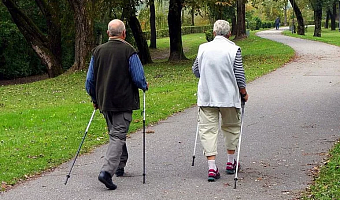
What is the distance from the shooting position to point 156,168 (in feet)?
25.5

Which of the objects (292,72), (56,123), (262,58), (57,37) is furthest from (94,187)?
(57,37)

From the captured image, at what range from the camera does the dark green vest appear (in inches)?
271

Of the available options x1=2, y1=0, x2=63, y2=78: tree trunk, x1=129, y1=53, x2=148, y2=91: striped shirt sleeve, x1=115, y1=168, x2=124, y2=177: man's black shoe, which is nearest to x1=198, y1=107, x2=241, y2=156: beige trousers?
x1=129, y1=53, x2=148, y2=91: striped shirt sleeve

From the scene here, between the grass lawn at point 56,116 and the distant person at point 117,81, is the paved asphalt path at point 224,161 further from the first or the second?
the distant person at point 117,81

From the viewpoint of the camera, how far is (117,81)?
6.89 m

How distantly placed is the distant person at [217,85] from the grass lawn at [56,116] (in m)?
2.37

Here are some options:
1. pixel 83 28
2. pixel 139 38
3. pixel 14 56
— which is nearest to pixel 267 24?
pixel 14 56

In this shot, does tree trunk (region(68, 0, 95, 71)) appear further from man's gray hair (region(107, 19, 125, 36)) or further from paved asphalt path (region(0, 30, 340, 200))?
man's gray hair (region(107, 19, 125, 36))

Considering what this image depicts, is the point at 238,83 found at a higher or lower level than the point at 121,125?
higher

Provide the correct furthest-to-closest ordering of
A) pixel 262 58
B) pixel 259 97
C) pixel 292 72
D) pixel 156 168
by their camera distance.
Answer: pixel 262 58 < pixel 292 72 < pixel 259 97 < pixel 156 168

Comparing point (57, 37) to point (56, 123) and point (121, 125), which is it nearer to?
point (56, 123)

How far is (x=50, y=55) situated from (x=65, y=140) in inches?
782

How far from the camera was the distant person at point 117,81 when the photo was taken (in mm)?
6871

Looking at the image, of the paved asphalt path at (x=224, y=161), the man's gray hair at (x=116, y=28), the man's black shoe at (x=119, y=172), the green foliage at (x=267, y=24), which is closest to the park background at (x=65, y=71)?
the paved asphalt path at (x=224, y=161)
